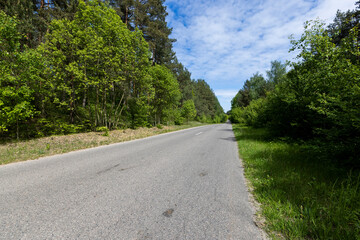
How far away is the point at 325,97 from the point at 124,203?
6201 millimetres

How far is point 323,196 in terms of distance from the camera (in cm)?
270

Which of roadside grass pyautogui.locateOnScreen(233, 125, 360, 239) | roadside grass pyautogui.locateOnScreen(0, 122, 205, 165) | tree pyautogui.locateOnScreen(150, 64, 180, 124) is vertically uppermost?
tree pyautogui.locateOnScreen(150, 64, 180, 124)

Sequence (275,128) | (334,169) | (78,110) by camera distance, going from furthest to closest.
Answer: (78,110)
(275,128)
(334,169)

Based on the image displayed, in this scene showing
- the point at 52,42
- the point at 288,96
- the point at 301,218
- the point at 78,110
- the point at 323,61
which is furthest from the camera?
the point at 78,110

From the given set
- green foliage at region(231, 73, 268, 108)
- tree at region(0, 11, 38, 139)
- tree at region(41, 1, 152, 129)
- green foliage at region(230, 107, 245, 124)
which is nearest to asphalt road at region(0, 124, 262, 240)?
tree at region(0, 11, 38, 139)

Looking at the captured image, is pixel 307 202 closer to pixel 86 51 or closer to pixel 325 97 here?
pixel 325 97

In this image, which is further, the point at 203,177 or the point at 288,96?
the point at 288,96

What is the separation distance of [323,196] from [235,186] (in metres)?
1.60

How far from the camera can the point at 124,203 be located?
2.55 m

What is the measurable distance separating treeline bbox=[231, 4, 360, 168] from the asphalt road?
2.81m

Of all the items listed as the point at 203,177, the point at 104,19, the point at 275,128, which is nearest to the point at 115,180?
the point at 203,177

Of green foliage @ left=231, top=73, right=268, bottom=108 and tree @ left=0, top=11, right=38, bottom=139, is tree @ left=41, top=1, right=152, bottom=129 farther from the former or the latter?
green foliage @ left=231, top=73, right=268, bottom=108

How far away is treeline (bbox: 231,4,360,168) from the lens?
11.7ft

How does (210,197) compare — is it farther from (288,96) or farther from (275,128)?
(275,128)
